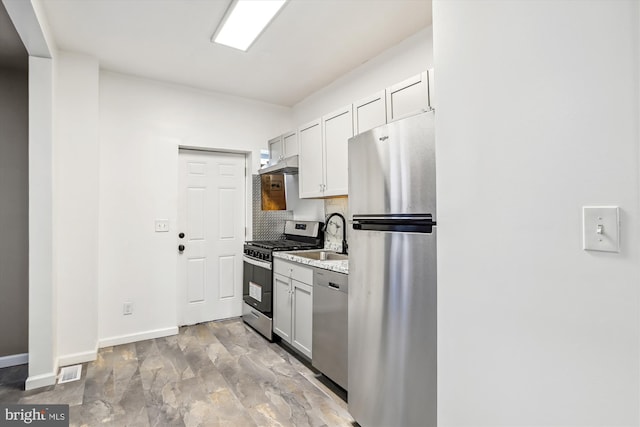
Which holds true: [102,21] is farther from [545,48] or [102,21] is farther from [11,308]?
[545,48]

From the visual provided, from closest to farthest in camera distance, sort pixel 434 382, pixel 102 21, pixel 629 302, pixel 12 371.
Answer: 1. pixel 629 302
2. pixel 434 382
3. pixel 102 21
4. pixel 12 371

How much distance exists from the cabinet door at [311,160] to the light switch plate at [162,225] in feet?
4.80

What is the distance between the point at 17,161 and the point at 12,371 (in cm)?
175

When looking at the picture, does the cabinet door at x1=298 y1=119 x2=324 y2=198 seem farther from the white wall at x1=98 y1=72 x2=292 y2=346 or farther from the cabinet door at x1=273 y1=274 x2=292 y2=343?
the white wall at x1=98 y1=72 x2=292 y2=346

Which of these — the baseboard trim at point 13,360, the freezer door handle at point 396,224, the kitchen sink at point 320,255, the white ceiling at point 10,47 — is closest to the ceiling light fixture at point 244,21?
the white ceiling at point 10,47

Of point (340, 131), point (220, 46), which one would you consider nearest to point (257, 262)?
point (340, 131)

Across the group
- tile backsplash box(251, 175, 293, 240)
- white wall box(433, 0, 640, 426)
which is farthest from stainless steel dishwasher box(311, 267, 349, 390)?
tile backsplash box(251, 175, 293, 240)

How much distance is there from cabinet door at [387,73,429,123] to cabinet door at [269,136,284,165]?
174cm

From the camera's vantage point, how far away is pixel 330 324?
2.36 meters

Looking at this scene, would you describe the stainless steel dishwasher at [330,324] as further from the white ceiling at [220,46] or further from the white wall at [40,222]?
the white wall at [40,222]

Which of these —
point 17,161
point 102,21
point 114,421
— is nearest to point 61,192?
point 17,161

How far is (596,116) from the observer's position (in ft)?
2.75

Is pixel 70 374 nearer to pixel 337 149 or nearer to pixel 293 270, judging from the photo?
pixel 293 270

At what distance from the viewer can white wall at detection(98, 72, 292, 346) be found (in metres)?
3.17
